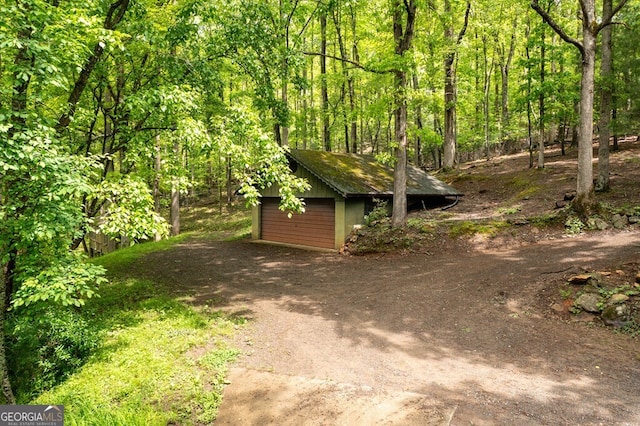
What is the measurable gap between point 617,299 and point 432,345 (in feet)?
13.0

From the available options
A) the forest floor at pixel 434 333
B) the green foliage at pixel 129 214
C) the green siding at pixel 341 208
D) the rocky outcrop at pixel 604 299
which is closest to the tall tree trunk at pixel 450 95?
the green siding at pixel 341 208

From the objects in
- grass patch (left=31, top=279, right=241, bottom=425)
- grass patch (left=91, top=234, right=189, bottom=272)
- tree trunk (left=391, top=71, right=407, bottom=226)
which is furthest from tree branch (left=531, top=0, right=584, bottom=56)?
grass patch (left=91, top=234, right=189, bottom=272)

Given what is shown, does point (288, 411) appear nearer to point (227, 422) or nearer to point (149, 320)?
point (227, 422)

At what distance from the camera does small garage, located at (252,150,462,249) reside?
53.2 ft

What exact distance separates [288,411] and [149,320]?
5133mm

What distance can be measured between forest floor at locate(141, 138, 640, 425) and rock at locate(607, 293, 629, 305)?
63cm

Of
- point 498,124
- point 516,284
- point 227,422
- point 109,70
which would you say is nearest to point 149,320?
point 227,422

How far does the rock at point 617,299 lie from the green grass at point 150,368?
7.61 m

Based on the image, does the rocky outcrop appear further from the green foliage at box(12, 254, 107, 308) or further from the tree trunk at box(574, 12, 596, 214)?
the green foliage at box(12, 254, 107, 308)

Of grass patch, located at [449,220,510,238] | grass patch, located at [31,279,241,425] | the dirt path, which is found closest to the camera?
the dirt path

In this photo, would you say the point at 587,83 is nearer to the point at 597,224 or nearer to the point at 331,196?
the point at 597,224

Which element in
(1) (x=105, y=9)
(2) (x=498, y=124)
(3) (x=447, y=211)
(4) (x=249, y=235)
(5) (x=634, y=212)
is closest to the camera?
(1) (x=105, y=9)

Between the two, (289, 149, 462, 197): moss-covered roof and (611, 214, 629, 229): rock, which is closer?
(611, 214, 629, 229): rock

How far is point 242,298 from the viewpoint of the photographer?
33.5ft
